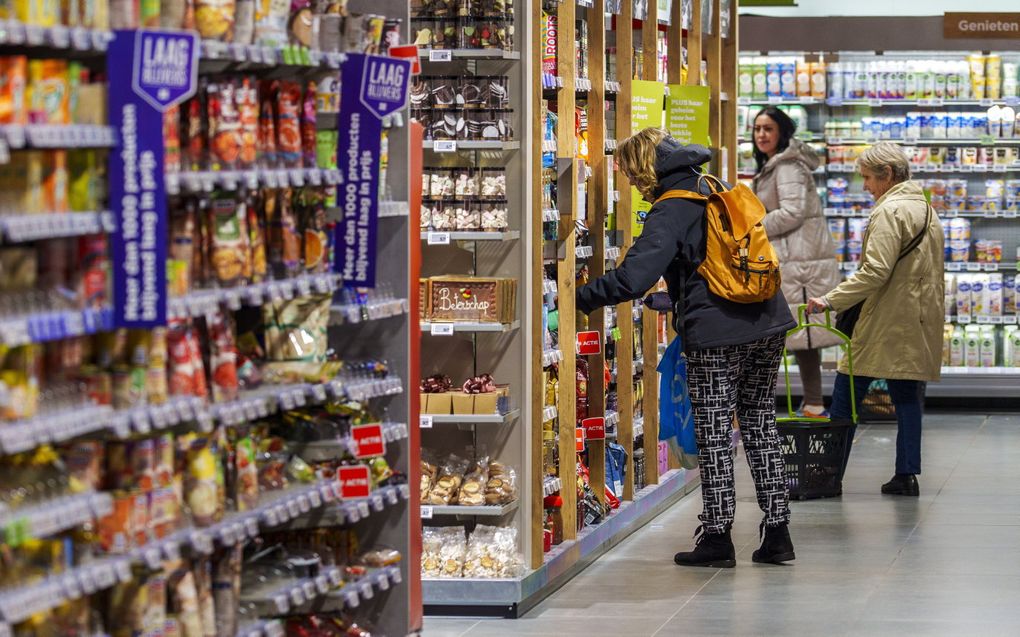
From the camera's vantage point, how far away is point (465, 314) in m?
5.99

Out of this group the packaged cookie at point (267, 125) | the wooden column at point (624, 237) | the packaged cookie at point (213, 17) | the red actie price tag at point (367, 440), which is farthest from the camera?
the wooden column at point (624, 237)

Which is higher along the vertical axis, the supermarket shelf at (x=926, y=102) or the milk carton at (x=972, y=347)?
the supermarket shelf at (x=926, y=102)

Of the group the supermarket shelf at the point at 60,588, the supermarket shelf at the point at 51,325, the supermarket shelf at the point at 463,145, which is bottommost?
the supermarket shelf at the point at 60,588

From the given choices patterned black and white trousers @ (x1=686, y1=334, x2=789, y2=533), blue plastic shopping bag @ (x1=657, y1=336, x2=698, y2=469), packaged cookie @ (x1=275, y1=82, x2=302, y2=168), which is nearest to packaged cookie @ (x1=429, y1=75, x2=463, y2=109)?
patterned black and white trousers @ (x1=686, y1=334, x2=789, y2=533)

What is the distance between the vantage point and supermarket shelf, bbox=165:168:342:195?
358 cm

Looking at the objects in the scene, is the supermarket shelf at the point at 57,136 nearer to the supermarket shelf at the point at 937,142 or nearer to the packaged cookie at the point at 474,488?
the packaged cookie at the point at 474,488

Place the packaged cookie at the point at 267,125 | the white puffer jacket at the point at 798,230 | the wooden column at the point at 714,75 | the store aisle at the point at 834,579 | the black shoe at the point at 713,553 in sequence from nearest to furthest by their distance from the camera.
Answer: the packaged cookie at the point at 267,125 → the store aisle at the point at 834,579 → the black shoe at the point at 713,553 → the wooden column at the point at 714,75 → the white puffer jacket at the point at 798,230

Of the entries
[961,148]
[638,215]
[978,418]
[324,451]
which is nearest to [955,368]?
[978,418]

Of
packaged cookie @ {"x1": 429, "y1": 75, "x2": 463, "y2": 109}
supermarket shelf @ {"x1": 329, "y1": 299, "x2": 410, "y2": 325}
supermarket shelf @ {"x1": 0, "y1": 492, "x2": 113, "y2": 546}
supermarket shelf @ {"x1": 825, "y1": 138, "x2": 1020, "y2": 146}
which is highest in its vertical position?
supermarket shelf @ {"x1": 825, "y1": 138, "x2": 1020, "y2": 146}

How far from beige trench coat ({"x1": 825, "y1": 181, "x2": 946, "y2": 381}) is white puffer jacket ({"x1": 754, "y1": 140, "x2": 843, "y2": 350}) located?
A: 149 centimetres

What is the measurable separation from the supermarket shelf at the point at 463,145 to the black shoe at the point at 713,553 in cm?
189

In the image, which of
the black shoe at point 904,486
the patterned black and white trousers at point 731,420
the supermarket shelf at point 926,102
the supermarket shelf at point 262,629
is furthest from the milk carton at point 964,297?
the supermarket shelf at point 262,629

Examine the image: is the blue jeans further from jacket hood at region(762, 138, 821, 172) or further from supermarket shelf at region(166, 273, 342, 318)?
Answer: supermarket shelf at region(166, 273, 342, 318)

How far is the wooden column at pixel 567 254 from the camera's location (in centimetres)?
650
